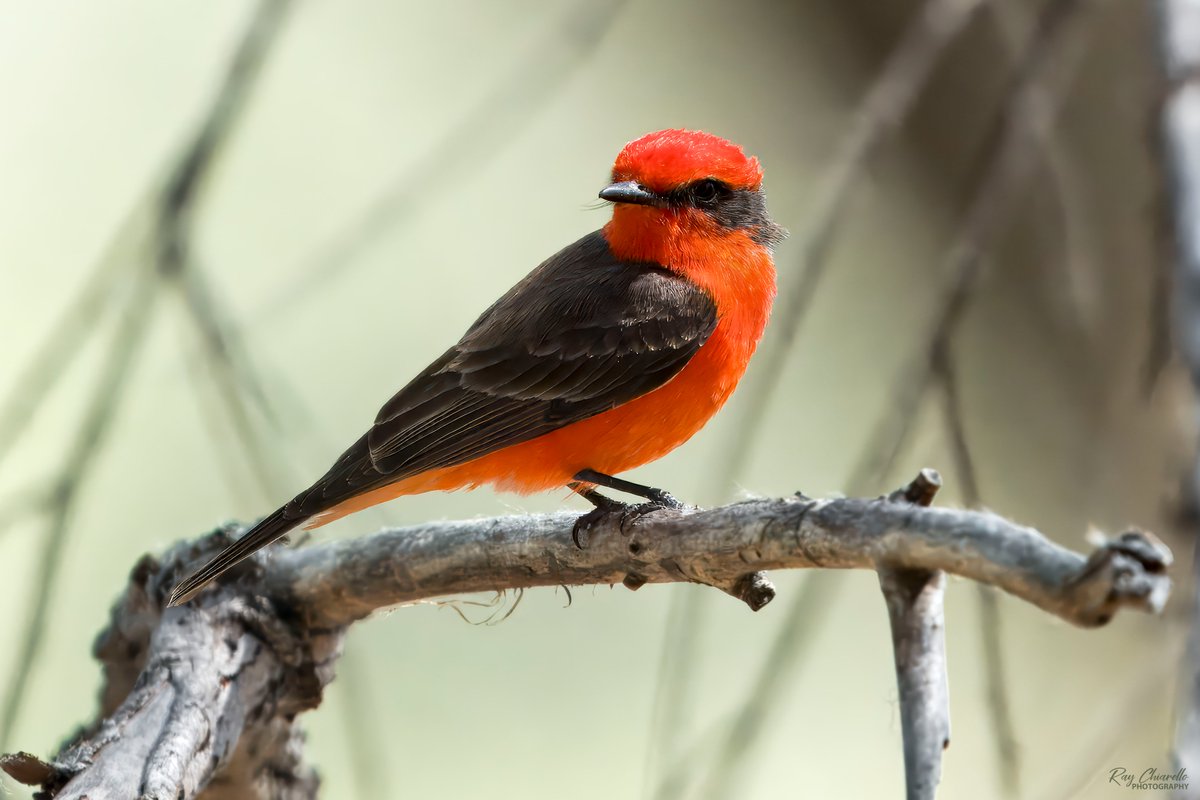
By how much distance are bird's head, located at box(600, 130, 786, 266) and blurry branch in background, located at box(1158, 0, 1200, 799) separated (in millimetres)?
1382

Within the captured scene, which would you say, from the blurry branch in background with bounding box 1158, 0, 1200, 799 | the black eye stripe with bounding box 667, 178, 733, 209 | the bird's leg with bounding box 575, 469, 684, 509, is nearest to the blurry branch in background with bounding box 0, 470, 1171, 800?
the blurry branch in background with bounding box 1158, 0, 1200, 799

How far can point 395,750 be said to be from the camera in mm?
4938

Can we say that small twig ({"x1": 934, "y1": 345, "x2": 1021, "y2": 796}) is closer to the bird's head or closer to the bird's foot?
the bird's foot

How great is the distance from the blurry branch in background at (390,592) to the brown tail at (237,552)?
164 mm

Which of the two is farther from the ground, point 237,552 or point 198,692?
point 237,552

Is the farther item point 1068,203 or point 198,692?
point 1068,203

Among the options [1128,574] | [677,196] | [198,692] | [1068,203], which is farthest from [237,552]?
[1068,203]

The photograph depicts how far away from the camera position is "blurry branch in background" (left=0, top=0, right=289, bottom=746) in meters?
2.98

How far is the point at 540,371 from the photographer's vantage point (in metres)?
3.69

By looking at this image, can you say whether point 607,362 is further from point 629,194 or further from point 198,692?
point 198,692

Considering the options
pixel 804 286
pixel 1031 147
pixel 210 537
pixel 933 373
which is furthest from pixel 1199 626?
pixel 210 537

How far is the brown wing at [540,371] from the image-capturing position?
11.6ft

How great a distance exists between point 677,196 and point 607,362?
1.88 ft

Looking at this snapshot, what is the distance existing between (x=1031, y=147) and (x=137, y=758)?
2675mm
